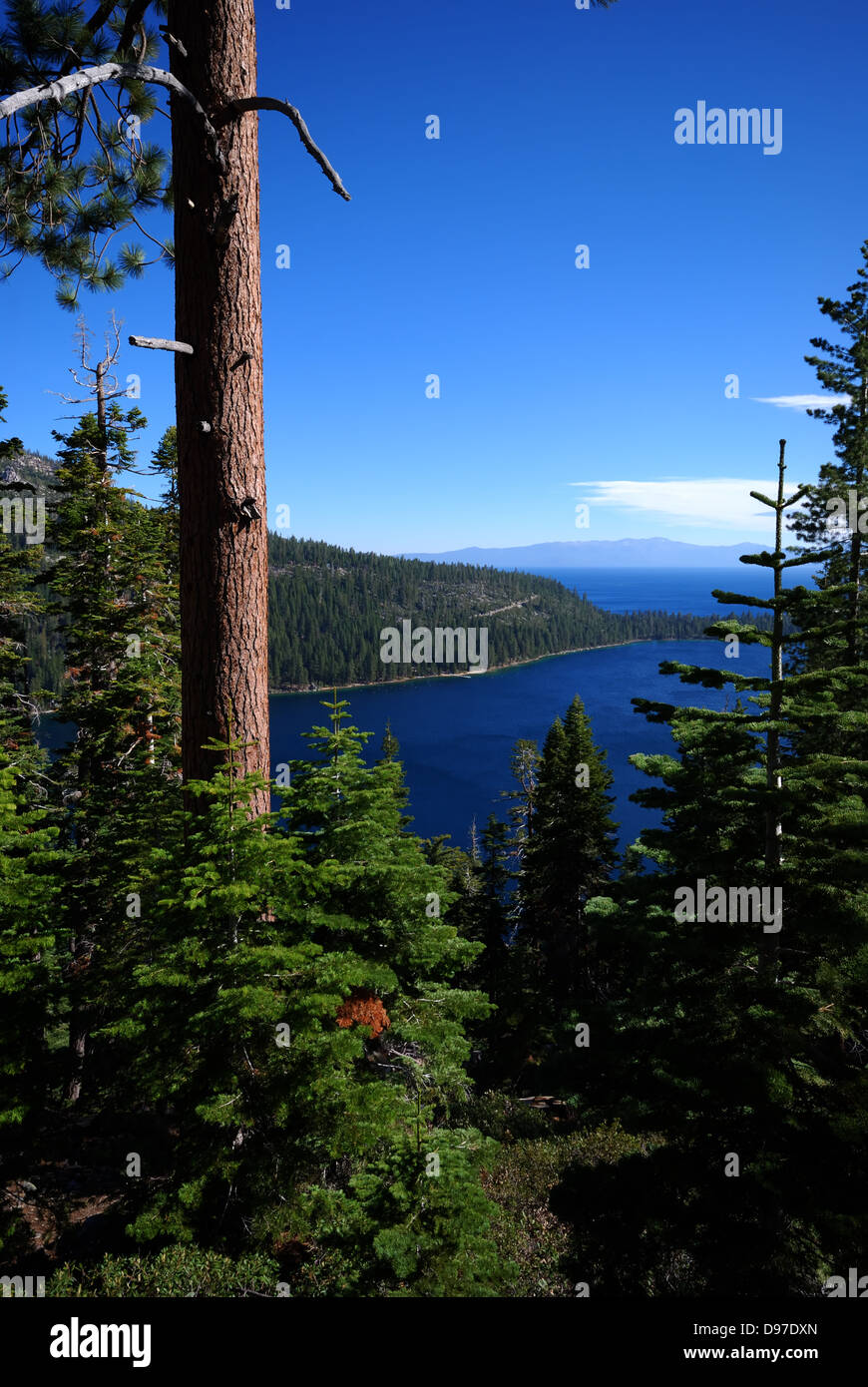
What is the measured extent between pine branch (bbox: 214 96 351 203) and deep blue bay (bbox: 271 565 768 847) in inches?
1492

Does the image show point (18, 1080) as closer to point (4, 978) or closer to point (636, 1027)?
point (4, 978)

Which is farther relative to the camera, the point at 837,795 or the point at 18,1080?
the point at 837,795

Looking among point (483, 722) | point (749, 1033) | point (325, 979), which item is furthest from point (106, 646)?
point (483, 722)

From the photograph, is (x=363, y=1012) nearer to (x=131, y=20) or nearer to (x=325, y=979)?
(x=325, y=979)

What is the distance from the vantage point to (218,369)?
13.6 ft

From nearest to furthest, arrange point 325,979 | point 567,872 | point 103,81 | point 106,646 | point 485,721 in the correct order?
point 103,81 → point 325,979 → point 106,646 → point 567,872 → point 485,721

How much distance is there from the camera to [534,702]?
12825 centimetres

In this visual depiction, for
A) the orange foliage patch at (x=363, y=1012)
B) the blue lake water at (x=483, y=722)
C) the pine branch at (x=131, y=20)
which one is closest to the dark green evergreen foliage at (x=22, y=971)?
the orange foliage patch at (x=363, y=1012)

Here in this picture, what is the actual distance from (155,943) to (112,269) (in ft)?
20.3

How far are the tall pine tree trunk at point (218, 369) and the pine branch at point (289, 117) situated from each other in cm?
5

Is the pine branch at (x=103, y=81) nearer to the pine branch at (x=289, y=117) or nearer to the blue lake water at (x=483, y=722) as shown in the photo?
the pine branch at (x=289, y=117)

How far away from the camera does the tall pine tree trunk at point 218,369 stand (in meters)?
3.98

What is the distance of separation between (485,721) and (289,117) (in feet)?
365
